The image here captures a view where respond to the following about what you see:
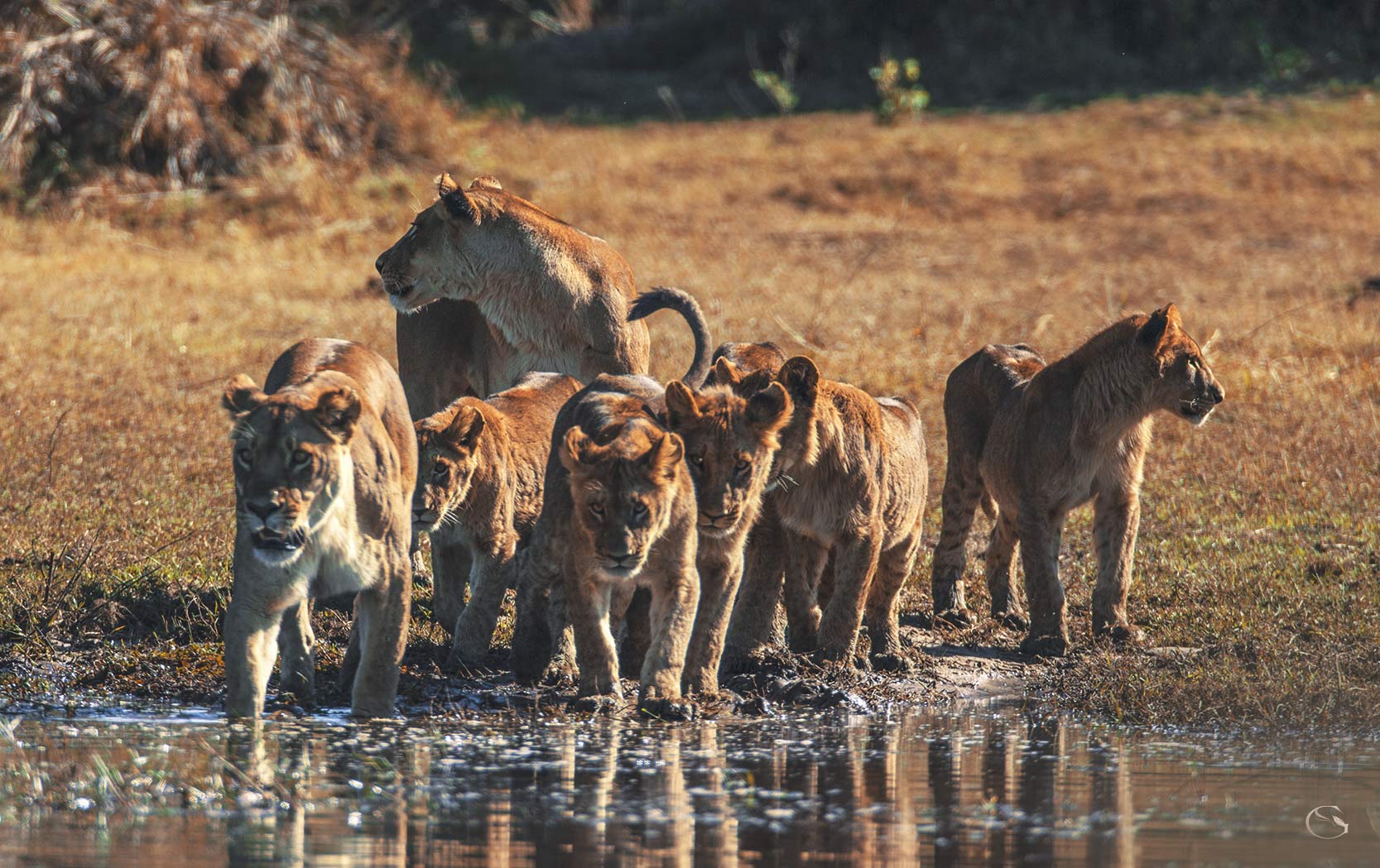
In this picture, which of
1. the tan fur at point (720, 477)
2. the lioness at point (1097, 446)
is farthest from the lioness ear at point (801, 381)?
the lioness at point (1097, 446)

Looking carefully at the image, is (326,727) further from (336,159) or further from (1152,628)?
(336,159)

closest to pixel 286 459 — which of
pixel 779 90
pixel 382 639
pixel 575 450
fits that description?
pixel 382 639

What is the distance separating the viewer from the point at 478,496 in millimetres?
7645

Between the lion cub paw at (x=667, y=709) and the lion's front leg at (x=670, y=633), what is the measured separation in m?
0.01

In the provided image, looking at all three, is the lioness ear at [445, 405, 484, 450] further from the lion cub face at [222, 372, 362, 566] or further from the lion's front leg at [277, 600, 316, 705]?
the lion cub face at [222, 372, 362, 566]

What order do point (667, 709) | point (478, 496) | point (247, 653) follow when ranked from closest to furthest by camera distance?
point (247, 653) → point (667, 709) → point (478, 496)

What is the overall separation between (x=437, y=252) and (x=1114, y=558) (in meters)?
3.69

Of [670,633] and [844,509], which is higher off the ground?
[844,509]

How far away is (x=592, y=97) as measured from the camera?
91.4 feet

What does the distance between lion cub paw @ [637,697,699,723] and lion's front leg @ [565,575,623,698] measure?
0.44ft

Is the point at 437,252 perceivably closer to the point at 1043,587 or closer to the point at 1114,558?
the point at 1043,587

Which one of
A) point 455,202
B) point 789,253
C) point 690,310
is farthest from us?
point 789,253

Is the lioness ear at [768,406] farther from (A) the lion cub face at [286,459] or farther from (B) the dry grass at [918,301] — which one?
(B) the dry grass at [918,301]
